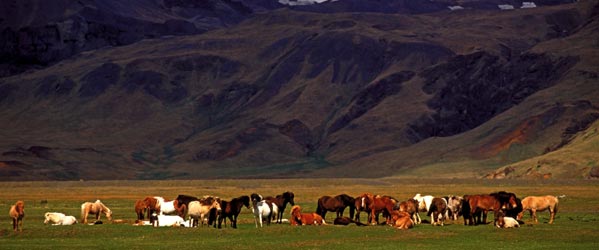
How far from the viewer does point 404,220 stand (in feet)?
174

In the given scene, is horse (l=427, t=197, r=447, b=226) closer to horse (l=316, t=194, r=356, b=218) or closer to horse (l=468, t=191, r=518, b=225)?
horse (l=468, t=191, r=518, b=225)

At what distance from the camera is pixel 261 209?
2205 inches

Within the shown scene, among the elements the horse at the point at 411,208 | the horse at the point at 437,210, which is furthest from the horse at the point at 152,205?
the horse at the point at 437,210

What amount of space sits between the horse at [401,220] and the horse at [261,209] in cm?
609

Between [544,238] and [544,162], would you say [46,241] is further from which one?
[544,162]

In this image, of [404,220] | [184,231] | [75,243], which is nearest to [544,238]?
[404,220]

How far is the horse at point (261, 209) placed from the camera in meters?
55.3

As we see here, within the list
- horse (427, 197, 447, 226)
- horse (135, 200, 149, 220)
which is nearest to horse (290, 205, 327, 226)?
horse (427, 197, 447, 226)

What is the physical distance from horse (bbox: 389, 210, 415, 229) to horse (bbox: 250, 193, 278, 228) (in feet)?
20.0

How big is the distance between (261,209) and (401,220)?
720 cm

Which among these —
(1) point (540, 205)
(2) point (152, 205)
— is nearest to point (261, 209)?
(2) point (152, 205)

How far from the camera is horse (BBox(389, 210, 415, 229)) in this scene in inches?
2083

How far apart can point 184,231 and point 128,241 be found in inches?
198

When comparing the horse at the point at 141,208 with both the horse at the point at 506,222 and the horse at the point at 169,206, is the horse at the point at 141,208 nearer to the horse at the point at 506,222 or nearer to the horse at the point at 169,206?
the horse at the point at 169,206
